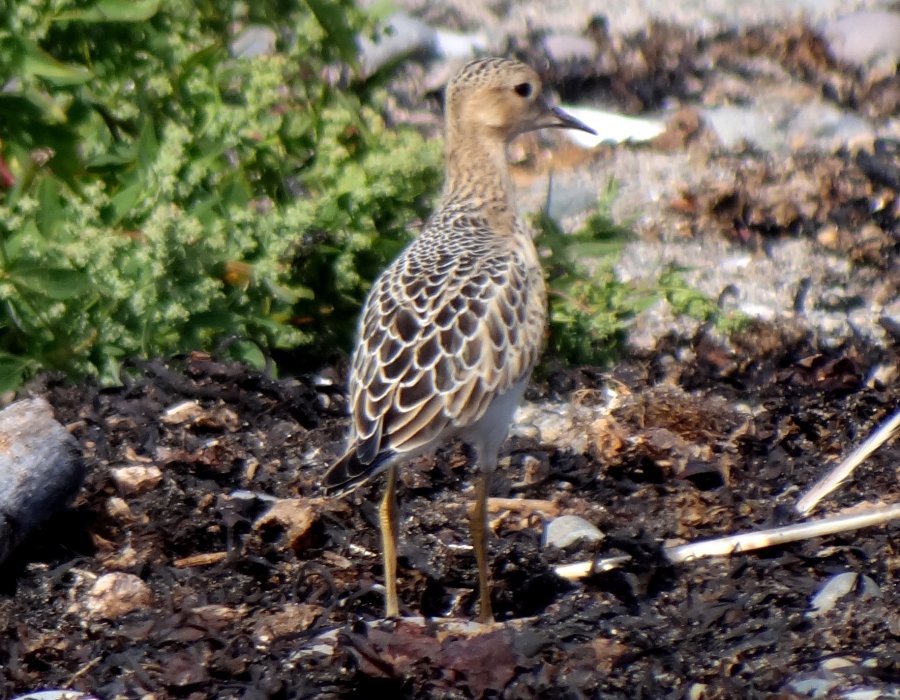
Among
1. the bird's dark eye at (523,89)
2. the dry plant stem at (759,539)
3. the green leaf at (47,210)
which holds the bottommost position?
the dry plant stem at (759,539)

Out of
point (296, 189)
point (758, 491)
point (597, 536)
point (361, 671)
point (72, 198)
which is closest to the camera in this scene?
point (361, 671)

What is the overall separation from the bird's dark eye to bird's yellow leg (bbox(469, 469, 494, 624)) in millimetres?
1734

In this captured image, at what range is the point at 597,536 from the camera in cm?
489

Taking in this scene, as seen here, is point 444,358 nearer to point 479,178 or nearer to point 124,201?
point 479,178

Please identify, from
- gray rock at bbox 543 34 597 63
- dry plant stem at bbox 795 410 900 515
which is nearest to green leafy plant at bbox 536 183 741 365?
dry plant stem at bbox 795 410 900 515

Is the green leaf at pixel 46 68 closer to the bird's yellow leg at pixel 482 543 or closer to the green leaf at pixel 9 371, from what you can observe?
the green leaf at pixel 9 371

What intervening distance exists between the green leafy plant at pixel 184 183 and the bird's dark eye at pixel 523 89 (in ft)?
1.28

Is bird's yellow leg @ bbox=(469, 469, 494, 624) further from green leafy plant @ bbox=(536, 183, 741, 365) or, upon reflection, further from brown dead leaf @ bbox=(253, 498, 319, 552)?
green leafy plant @ bbox=(536, 183, 741, 365)

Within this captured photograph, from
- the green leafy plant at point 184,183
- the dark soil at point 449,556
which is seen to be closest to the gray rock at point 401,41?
the green leafy plant at point 184,183

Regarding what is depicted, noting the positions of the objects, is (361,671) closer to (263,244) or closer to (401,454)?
(401,454)

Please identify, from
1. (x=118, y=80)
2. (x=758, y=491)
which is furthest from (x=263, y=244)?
(x=758, y=491)

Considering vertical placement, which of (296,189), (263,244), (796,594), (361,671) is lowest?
(361,671)

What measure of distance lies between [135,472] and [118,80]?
1.52 metres

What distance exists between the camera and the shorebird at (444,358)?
14.7ft
